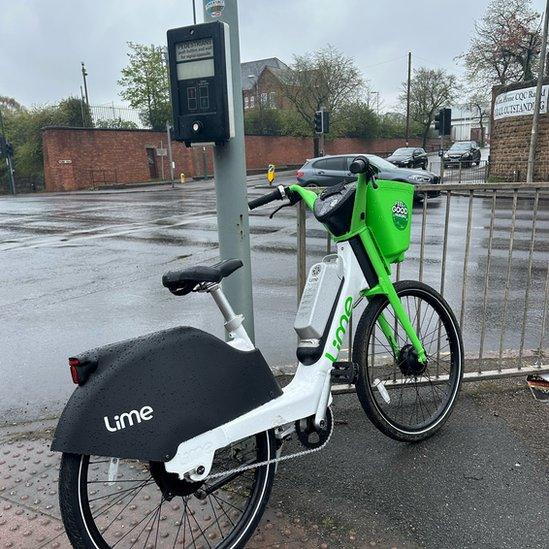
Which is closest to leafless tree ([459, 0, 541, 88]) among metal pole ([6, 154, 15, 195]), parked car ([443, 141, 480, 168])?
parked car ([443, 141, 480, 168])

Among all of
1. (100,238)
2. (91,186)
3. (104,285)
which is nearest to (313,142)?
(91,186)

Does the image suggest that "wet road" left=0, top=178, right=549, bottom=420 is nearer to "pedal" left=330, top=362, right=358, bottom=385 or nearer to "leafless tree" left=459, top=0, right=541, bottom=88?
"pedal" left=330, top=362, right=358, bottom=385

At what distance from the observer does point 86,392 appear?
1.84 meters

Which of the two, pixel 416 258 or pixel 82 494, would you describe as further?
pixel 416 258

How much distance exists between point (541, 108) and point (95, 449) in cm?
2272

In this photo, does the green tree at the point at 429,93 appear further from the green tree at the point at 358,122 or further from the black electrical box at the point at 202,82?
the black electrical box at the point at 202,82

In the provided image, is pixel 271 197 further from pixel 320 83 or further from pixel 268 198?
pixel 320 83

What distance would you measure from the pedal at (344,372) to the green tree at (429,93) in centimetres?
5776

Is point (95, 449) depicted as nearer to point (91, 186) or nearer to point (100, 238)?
point (100, 238)

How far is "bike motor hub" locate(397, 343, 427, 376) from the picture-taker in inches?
117

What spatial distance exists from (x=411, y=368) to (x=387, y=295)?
53cm

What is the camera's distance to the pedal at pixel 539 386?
347 centimetres

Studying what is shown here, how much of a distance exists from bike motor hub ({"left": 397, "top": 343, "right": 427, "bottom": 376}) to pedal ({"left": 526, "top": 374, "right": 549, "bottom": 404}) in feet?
3.43

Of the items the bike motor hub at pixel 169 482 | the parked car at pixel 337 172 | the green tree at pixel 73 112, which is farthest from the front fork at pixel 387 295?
the green tree at pixel 73 112
